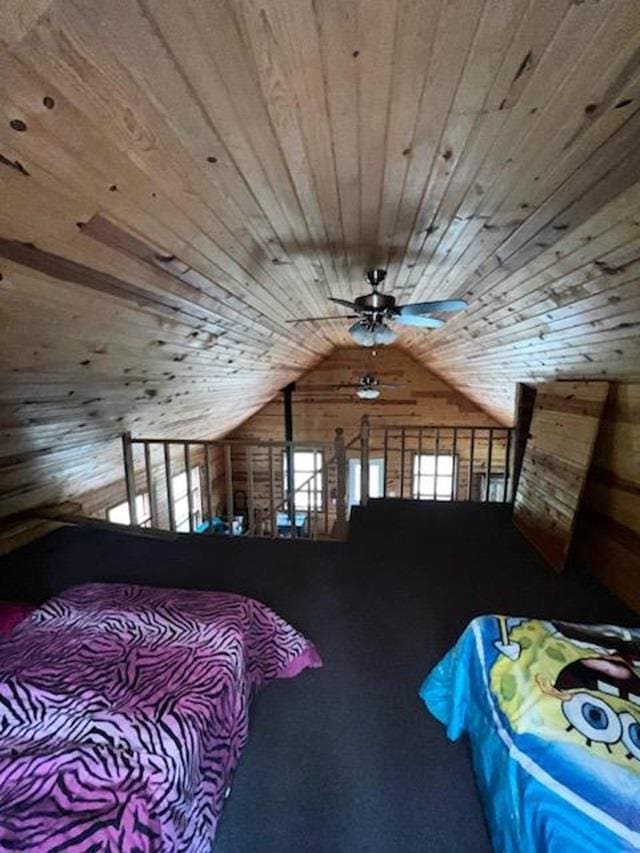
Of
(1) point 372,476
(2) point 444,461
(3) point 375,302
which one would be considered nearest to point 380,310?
(3) point 375,302

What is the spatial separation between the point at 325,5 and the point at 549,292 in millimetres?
1767

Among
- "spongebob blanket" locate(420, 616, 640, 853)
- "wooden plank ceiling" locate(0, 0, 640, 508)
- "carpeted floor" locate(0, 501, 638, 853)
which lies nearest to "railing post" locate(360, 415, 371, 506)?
"carpeted floor" locate(0, 501, 638, 853)

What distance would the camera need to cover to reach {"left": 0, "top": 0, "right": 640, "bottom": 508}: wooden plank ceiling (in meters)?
0.74

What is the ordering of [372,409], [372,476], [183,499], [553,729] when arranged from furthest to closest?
[372,476]
[372,409]
[183,499]
[553,729]

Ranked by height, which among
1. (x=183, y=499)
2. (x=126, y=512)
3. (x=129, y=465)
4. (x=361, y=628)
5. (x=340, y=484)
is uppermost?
(x=129, y=465)

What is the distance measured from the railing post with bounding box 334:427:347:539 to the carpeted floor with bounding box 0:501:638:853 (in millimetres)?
164

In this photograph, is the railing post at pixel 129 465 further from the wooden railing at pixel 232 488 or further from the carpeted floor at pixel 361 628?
the carpeted floor at pixel 361 628

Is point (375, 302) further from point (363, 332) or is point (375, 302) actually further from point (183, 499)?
point (183, 499)

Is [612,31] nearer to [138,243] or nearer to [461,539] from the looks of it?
[138,243]

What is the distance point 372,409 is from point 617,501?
201 inches

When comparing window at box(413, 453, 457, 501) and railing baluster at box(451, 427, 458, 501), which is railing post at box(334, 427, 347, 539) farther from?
window at box(413, 453, 457, 501)

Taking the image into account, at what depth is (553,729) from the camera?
1029 millimetres

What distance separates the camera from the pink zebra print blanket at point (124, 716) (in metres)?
0.85

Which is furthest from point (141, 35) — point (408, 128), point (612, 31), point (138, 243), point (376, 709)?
point (376, 709)
